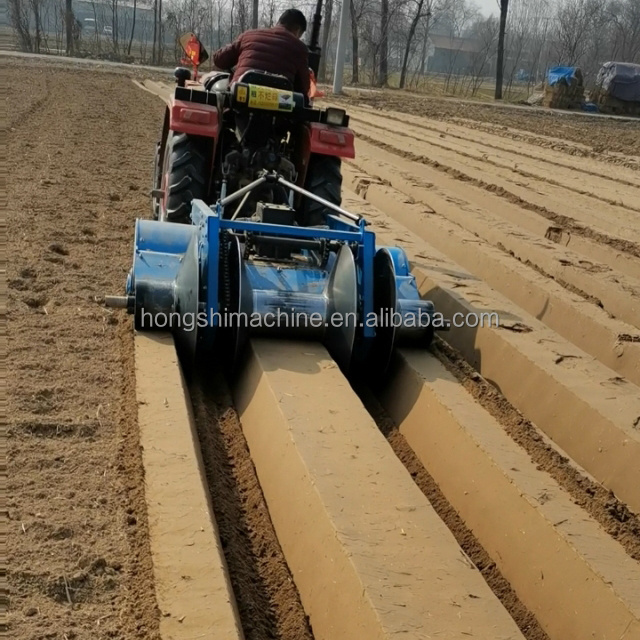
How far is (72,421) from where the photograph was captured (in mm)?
3611

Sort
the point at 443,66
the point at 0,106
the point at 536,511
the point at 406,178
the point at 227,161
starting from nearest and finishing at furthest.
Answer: the point at 536,511, the point at 227,161, the point at 406,178, the point at 0,106, the point at 443,66

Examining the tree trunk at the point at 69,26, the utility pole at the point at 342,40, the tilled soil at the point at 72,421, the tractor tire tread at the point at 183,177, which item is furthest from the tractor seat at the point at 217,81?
the tree trunk at the point at 69,26

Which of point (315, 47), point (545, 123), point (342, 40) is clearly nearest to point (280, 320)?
point (315, 47)

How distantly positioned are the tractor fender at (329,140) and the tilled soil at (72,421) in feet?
5.01

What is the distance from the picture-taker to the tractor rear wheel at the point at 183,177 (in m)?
5.65

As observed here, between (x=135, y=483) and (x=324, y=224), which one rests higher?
(x=324, y=224)

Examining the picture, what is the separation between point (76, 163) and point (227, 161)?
4.10 meters

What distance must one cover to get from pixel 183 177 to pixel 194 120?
0.38m

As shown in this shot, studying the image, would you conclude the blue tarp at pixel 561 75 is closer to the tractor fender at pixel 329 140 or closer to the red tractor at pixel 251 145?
the red tractor at pixel 251 145

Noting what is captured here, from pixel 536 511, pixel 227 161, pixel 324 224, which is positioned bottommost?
pixel 536 511

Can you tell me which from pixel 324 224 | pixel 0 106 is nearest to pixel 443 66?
pixel 0 106

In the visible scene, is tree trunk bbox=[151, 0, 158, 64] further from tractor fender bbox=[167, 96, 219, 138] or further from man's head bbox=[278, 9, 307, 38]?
tractor fender bbox=[167, 96, 219, 138]

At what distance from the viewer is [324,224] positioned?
18.9 ft

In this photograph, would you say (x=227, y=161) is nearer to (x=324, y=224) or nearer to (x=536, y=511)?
(x=324, y=224)
